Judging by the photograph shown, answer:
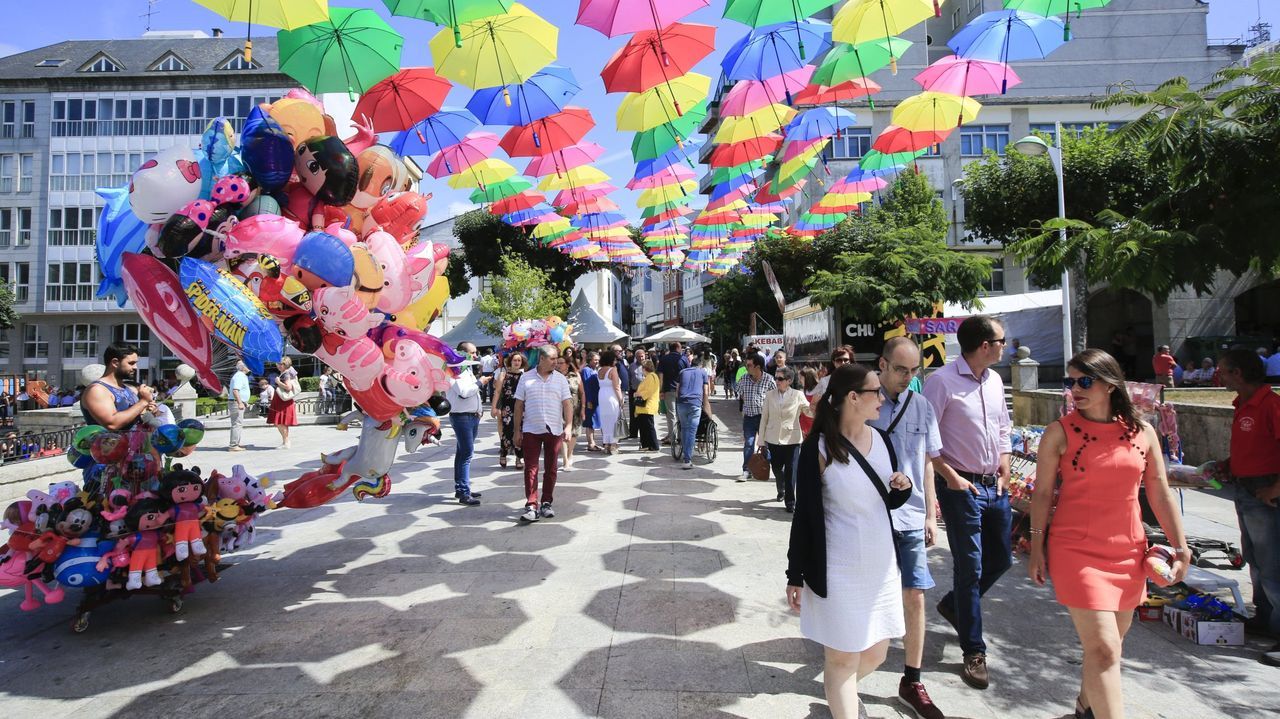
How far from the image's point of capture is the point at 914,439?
11.2 ft

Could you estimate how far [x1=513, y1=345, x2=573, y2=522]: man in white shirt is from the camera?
22.6ft

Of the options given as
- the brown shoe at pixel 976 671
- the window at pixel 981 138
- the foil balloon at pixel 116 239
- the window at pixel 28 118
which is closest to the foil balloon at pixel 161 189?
the foil balloon at pixel 116 239

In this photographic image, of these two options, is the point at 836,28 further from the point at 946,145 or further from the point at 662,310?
the point at 662,310

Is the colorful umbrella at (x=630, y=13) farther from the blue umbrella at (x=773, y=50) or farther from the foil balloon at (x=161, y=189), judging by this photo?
the foil balloon at (x=161, y=189)

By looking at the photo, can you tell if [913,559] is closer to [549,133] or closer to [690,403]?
[549,133]

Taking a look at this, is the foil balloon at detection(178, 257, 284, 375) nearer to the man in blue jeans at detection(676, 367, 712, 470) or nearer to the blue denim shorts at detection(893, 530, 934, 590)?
the blue denim shorts at detection(893, 530, 934, 590)

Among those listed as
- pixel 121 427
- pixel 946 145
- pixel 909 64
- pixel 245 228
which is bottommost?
pixel 121 427

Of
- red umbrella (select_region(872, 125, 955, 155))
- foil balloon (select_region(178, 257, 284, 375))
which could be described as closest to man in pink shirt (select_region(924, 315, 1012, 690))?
foil balloon (select_region(178, 257, 284, 375))

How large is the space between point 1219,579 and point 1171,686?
141cm

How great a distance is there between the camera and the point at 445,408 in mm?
5750

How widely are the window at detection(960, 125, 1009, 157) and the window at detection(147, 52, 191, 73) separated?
132ft

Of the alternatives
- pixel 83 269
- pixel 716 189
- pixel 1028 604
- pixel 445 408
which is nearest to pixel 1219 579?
pixel 1028 604

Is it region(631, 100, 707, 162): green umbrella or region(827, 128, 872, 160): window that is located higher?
region(827, 128, 872, 160): window

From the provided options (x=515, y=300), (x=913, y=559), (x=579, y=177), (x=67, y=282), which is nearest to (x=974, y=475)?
(x=913, y=559)
